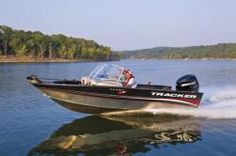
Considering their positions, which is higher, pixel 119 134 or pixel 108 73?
pixel 108 73

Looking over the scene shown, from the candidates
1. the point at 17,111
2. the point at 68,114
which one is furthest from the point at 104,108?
the point at 17,111

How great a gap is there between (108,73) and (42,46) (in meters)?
126

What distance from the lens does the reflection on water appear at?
Result: 38.5ft

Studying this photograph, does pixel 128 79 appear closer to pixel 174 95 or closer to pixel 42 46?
pixel 174 95

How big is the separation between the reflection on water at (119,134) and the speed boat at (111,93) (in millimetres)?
Result: 565

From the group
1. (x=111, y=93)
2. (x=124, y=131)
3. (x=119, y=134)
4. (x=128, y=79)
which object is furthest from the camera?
(x=128, y=79)

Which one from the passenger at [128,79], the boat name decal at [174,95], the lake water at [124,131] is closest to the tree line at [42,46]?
the lake water at [124,131]

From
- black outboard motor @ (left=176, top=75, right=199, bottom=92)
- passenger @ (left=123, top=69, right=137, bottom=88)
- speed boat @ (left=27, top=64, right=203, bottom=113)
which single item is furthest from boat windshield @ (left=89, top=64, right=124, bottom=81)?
black outboard motor @ (left=176, top=75, right=199, bottom=92)

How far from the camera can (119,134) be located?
1391 centimetres

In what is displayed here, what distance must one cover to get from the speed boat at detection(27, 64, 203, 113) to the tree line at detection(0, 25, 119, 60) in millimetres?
116011

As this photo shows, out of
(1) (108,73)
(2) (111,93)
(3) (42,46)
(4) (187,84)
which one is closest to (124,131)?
(2) (111,93)

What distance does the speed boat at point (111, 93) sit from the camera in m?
15.4

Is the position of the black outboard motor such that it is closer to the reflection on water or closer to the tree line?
the reflection on water

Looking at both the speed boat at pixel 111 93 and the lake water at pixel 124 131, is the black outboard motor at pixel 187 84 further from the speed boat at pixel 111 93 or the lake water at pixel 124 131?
the lake water at pixel 124 131
